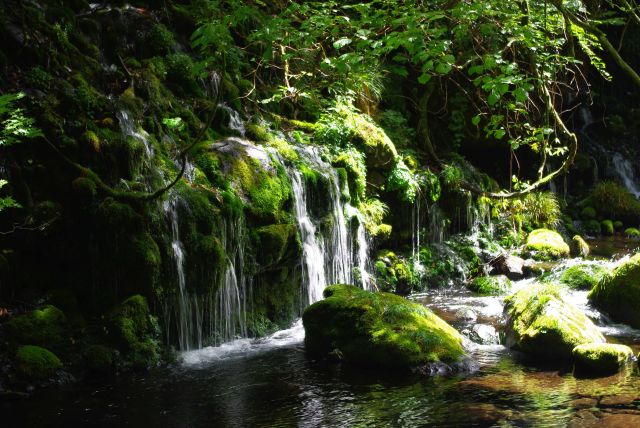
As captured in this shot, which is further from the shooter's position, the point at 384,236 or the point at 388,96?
the point at 388,96

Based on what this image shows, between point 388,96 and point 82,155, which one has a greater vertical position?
point 388,96

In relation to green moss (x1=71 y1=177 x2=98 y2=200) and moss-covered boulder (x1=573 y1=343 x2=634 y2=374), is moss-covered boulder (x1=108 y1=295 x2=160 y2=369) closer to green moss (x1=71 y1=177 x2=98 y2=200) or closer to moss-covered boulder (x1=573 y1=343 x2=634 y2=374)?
green moss (x1=71 y1=177 x2=98 y2=200)

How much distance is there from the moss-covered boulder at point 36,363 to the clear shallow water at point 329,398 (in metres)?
0.31

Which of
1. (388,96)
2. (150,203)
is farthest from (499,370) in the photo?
(388,96)

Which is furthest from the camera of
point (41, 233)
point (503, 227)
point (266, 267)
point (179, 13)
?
point (503, 227)

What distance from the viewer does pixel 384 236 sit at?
12508mm

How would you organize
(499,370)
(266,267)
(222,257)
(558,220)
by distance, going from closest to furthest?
(499,370) → (222,257) → (266,267) → (558,220)

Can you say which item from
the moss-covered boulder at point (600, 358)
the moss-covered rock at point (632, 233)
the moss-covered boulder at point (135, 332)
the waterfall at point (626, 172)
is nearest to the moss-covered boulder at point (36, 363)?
the moss-covered boulder at point (135, 332)

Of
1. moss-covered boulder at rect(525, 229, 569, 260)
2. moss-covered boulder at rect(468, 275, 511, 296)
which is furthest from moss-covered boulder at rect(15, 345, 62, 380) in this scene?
moss-covered boulder at rect(525, 229, 569, 260)

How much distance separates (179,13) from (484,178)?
908cm

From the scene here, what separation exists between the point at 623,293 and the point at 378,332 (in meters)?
4.42

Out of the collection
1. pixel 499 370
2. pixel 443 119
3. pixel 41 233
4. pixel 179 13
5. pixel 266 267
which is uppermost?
pixel 179 13

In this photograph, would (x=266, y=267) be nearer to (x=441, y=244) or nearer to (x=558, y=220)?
(x=441, y=244)

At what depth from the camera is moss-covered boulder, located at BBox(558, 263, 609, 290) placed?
36.6ft
